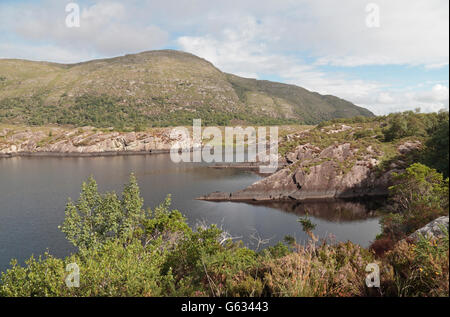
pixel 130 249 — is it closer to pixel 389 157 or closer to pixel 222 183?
pixel 222 183

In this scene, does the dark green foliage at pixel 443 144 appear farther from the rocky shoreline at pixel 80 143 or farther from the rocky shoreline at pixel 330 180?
the rocky shoreline at pixel 80 143

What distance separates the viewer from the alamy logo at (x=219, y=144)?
387 ft

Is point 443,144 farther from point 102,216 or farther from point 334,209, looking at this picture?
point 334,209

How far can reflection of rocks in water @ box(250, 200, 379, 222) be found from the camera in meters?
45.0

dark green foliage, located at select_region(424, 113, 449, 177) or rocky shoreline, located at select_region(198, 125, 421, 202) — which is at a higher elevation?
dark green foliage, located at select_region(424, 113, 449, 177)

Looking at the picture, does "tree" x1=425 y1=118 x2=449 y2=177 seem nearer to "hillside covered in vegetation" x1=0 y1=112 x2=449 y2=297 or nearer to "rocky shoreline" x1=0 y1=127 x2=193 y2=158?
"hillside covered in vegetation" x1=0 y1=112 x2=449 y2=297

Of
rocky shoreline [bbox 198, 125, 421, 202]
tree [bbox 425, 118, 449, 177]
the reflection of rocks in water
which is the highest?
tree [bbox 425, 118, 449, 177]

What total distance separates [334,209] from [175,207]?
92.3ft

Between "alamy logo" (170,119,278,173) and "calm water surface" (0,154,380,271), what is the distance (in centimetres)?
3517

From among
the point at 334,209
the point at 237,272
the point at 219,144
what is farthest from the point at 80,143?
the point at 237,272

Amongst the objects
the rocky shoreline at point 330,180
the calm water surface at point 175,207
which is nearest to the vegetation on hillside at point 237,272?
the calm water surface at point 175,207

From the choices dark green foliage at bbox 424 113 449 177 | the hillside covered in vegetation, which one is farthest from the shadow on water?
dark green foliage at bbox 424 113 449 177

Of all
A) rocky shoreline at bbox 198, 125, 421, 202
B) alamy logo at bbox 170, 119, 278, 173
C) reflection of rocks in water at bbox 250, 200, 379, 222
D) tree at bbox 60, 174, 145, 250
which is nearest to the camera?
tree at bbox 60, 174, 145, 250

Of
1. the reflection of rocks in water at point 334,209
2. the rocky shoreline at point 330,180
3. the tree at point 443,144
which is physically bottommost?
the reflection of rocks in water at point 334,209
